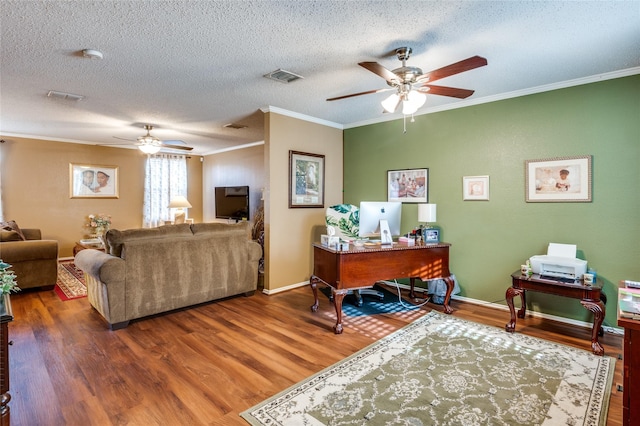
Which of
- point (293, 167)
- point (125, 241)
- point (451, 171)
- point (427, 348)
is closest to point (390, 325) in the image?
point (427, 348)

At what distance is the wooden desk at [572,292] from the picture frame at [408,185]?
65.3 inches

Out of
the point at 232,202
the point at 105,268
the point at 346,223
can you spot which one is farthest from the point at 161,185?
the point at 346,223

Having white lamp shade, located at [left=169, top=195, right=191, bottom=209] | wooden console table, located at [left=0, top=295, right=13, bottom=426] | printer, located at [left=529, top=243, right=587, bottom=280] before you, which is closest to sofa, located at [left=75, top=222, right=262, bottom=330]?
wooden console table, located at [left=0, top=295, right=13, bottom=426]

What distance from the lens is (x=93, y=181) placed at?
23.0 ft

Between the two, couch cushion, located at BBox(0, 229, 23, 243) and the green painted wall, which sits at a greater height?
the green painted wall

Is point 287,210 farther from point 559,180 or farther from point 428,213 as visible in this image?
point 559,180

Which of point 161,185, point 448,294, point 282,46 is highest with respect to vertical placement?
point 282,46

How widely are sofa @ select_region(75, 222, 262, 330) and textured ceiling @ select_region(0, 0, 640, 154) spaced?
1601 mm

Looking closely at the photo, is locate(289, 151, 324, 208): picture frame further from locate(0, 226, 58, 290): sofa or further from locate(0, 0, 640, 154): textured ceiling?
locate(0, 226, 58, 290): sofa

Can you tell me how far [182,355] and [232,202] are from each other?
16.5 feet

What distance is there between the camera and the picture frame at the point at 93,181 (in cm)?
677

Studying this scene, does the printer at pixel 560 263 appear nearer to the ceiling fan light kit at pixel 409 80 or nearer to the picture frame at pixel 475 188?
the picture frame at pixel 475 188

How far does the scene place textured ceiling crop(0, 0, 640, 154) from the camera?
6.89 ft

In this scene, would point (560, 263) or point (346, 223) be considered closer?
point (560, 263)
